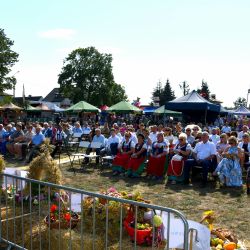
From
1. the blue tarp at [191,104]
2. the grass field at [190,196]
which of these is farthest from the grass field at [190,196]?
the blue tarp at [191,104]

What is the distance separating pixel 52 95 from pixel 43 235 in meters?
100

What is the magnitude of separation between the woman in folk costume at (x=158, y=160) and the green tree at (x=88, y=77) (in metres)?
55.9

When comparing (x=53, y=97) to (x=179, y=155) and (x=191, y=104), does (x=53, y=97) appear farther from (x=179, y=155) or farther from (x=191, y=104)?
(x=179, y=155)

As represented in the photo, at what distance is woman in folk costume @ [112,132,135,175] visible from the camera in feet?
37.2

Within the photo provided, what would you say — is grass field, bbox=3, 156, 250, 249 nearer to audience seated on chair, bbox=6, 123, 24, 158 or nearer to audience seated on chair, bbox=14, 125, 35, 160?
audience seated on chair, bbox=14, 125, 35, 160

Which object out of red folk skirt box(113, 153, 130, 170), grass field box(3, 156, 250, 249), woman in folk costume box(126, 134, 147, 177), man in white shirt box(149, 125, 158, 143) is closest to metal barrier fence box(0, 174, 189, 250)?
grass field box(3, 156, 250, 249)

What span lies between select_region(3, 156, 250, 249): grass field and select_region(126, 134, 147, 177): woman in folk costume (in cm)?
28

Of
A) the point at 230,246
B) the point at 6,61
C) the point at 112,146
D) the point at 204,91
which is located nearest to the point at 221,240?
the point at 230,246

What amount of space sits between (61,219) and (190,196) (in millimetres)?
4685

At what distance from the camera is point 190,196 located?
27.9 ft

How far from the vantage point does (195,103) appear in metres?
17.9

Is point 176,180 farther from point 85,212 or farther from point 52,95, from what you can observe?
point 52,95

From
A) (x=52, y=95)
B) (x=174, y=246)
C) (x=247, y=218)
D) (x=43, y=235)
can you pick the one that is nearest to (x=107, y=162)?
(x=247, y=218)

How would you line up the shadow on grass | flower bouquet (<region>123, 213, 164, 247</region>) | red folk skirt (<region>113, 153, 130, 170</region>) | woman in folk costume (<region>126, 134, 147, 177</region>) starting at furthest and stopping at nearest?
1. red folk skirt (<region>113, 153, 130, 170</region>)
2. woman in folk costume (<region>126, 134, 147, 177</region>)
3. the shadow on grass
4. flower bouquet (<region>123, 213, 164, 247</region>)
